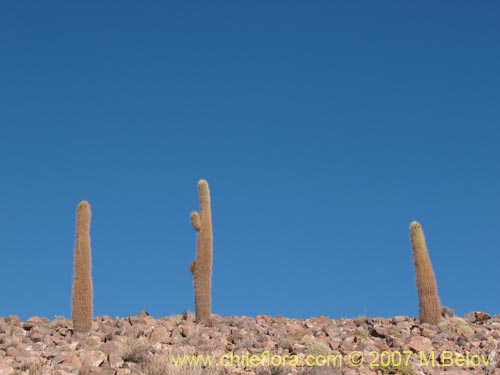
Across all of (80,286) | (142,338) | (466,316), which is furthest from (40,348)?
(466,316)

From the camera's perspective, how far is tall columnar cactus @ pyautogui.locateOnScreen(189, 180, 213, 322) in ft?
85.8

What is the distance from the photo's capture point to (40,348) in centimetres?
2012

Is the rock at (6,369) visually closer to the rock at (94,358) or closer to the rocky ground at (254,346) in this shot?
the rocky ground at (254,346)

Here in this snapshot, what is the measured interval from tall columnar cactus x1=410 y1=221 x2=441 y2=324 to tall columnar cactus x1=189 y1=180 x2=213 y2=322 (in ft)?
24.6

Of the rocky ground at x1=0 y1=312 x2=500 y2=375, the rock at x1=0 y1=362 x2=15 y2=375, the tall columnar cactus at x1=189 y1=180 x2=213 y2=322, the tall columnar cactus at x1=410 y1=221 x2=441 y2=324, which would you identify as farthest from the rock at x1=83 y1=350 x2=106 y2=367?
the tall columnar cactus at x1=410 y1=221 x2=441 y2=324

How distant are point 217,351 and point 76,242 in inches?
284

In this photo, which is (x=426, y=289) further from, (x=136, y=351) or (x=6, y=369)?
(x=6, y=369)

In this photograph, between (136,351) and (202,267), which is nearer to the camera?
(136,351)

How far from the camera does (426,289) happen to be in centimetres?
2670

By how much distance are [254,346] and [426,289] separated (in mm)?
8309

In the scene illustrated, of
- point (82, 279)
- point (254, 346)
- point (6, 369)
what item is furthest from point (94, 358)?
point (82, 279)

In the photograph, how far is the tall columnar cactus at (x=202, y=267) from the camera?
85.8 feet

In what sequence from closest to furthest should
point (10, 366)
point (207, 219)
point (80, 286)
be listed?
1. point (10, 366)
2. point (80, 286)
3. point (207, 219)

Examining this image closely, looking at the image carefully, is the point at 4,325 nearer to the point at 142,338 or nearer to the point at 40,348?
the point at 40,348
